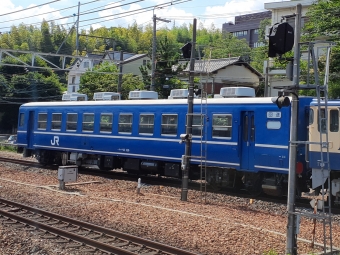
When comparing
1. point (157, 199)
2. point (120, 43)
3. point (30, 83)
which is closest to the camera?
point (157, 199)

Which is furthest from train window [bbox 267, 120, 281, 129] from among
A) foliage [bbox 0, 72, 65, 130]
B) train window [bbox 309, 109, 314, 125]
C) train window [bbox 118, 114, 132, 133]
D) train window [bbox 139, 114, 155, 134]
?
foliage [bbox 0, 72, 65, 130]

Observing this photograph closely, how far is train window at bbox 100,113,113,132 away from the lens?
19.9 meters

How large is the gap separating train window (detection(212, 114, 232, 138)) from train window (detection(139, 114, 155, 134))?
2.85 meters

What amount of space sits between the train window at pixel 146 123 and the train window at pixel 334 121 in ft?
22.6

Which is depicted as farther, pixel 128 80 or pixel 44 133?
pixel 128 80

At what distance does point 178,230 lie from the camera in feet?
32.8

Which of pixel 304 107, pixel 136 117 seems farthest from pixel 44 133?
pixel 304 107

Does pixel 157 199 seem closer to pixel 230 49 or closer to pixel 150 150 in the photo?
pixel 150 150

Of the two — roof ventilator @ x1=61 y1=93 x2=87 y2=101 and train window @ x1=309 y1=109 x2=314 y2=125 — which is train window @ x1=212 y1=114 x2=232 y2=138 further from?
roof ventilator @ x1=61 y1=93 x2=87 y2=101

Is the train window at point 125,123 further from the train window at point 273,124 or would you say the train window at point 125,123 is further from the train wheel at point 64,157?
the train window at point 273,124

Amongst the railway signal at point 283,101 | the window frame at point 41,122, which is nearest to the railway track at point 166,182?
the window frame at point 41,122

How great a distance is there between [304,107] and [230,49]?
64.6m

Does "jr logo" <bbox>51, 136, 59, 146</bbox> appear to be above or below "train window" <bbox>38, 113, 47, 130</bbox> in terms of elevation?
below

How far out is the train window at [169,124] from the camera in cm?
1723
